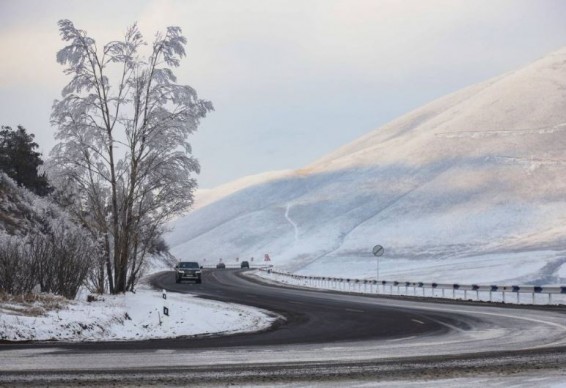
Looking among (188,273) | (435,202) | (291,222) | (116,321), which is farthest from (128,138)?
(291,222)

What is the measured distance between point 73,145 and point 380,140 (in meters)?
163

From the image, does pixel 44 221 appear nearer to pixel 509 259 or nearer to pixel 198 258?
pixel 509 259

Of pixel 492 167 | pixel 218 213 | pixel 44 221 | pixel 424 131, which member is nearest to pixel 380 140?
pixel 424 131

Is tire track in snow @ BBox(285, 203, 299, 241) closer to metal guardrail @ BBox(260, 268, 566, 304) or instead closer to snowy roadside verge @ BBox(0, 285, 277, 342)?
metal guardrail @ BBox(260, 268, 566, 304)

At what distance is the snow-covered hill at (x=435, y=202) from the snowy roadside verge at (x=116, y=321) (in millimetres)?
42913

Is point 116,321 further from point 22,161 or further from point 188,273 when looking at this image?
point 22,161

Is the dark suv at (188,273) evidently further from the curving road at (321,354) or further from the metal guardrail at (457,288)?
the curving road at (321,354)

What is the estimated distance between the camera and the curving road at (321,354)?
12.0 m

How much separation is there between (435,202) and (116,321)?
114 meters

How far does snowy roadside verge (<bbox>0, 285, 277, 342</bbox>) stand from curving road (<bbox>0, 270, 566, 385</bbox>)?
4.43 feet

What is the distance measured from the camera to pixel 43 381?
36.1 ft

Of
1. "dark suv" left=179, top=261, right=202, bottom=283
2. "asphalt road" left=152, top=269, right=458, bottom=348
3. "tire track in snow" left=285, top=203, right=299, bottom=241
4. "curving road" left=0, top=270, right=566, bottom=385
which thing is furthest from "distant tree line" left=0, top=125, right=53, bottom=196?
"tire track in snow" left=285, top=203, right=299, bottom=241

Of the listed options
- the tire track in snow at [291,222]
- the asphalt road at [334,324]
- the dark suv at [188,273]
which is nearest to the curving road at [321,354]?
the asphalt road at [334,324]

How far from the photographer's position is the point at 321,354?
50.5ft
